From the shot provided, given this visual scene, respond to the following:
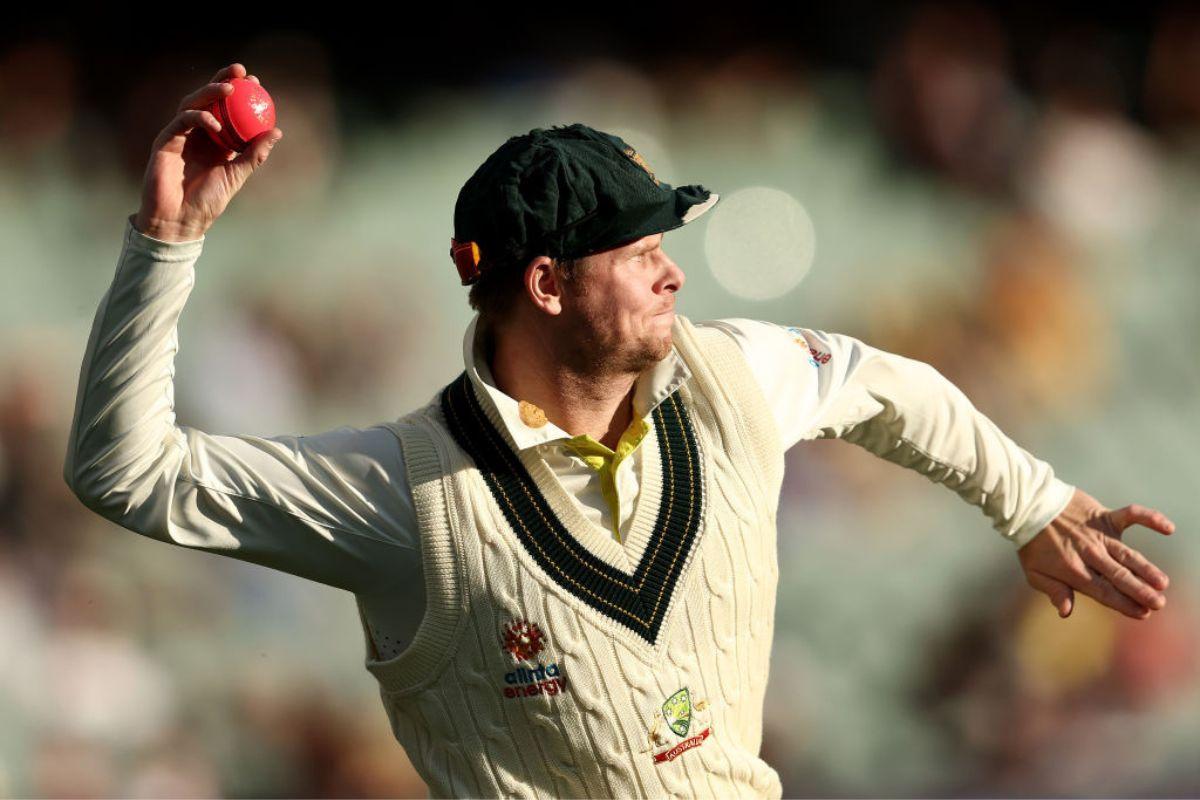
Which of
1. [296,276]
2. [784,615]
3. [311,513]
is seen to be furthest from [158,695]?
[311,513]

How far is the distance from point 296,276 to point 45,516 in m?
0.93

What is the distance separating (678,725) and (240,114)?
3.73ft

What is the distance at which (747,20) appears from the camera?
4.30m

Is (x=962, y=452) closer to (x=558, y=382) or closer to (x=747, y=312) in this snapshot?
(x=558, y=382)

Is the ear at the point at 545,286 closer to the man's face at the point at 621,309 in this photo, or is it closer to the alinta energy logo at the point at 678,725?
the man's face at the point at 621,309

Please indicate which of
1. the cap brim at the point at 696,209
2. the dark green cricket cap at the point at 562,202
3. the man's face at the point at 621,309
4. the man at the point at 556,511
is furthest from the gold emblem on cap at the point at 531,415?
the cap brim at the point at 696,209

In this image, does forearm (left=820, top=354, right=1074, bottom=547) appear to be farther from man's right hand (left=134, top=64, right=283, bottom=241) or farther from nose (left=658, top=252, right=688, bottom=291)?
man's right hand (left=134, top=64, right=283, bottom=241)

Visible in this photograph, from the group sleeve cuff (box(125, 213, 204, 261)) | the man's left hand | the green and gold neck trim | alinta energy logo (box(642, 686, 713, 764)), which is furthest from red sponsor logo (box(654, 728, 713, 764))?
sleeve cuff (box(125, 213, 204, 261))

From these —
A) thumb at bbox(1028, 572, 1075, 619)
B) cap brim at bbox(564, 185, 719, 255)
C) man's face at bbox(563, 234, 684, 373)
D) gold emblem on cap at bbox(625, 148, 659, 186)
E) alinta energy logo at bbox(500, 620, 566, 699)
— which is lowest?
alinta energy logo at bbox(500, 620, 566, 699)

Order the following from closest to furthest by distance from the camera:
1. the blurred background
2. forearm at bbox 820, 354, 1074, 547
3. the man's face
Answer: the man's face < forearm at bbox 820, 354, 1074, 547 < the blurred background

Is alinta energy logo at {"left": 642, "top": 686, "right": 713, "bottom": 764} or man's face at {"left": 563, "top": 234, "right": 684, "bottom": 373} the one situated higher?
man's face at {"left": 563, "top": 234, "right": 684, "bottom": 373}

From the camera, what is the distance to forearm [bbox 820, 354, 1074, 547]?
2.80 meters

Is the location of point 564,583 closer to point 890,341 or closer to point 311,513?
point 311,513

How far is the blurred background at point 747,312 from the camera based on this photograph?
414 centimetres
